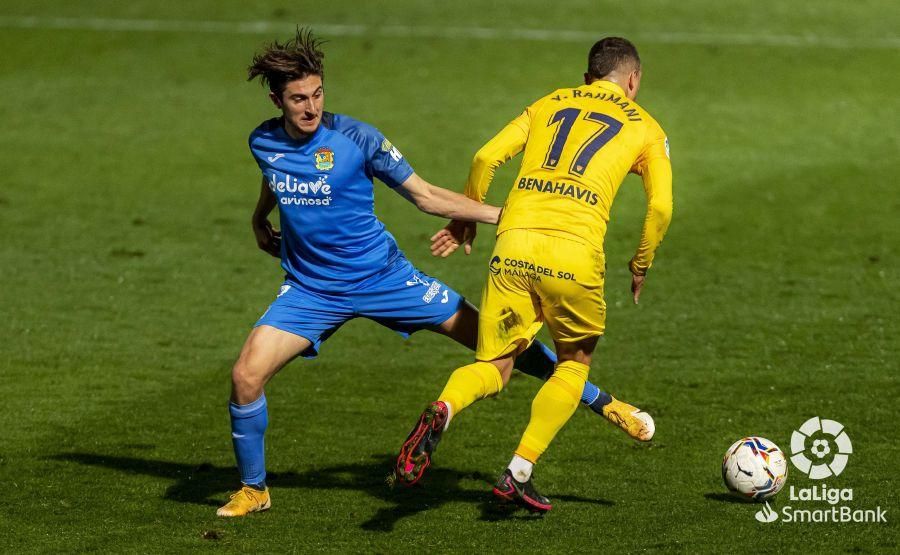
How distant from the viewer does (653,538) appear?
22.0 feet

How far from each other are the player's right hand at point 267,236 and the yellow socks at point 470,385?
1.54 meters

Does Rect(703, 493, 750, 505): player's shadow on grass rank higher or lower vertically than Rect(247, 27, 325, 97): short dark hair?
lower

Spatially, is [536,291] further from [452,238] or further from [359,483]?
[359,483]

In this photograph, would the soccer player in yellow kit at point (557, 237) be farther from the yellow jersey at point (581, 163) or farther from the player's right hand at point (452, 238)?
the player's right hand at point (452, 238)

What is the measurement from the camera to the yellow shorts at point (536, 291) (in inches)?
263

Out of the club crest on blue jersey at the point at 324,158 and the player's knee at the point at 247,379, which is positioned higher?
the club crest on blue jersey at the point at 324,158

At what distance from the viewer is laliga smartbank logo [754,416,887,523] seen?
277 inches

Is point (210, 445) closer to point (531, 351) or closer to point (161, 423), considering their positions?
point (161, 423)

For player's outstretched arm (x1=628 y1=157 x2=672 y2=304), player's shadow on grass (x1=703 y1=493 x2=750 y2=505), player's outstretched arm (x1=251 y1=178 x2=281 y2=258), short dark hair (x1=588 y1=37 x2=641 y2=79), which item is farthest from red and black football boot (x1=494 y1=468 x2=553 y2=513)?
short dark hair (x1=588 y1=37 x2=641 y2=79)

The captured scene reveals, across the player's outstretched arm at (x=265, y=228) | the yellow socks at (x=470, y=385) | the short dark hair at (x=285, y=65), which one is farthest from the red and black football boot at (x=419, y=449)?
the short dark hair at (x=285, y=65)

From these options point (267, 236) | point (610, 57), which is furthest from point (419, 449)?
point (610, 57)

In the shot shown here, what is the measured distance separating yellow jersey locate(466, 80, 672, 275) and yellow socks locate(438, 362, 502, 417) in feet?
2.38

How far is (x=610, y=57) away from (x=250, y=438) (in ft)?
9.12

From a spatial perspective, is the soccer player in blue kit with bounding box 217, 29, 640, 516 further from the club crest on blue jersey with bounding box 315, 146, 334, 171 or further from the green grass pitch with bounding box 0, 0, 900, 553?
the green grass pitch with bounding box 0, 0, 900, 553
